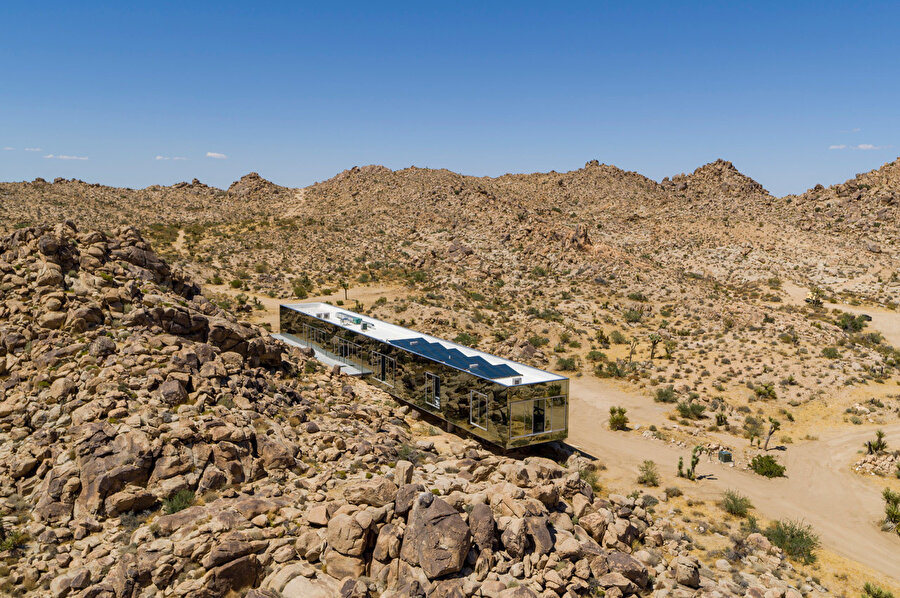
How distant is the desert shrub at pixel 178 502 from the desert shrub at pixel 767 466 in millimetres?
23752

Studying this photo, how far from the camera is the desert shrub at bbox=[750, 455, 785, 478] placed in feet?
77.6

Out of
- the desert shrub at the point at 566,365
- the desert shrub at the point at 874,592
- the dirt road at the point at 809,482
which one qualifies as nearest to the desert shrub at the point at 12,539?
the dirt road at the point at 809,482

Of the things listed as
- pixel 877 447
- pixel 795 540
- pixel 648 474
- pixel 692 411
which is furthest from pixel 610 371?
pixel 795 540

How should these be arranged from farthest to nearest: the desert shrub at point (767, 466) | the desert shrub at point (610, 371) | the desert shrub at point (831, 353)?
1. the desert shrub at point (831, 353)
2. the desert shrub at point (610, 371)
3. the desert shrub at point (767, 466)

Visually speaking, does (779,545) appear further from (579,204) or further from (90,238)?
(579,204)

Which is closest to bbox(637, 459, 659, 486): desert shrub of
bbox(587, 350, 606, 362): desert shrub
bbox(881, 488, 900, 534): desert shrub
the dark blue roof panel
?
the dark blue roof panel

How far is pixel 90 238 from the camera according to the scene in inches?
890

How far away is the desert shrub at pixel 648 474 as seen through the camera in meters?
22.4

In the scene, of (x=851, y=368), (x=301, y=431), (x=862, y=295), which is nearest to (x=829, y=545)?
(x=301, y=431)

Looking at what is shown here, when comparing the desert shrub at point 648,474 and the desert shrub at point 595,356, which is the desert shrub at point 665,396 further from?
the desert shrub at point 648,474

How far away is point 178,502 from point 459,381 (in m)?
13.0

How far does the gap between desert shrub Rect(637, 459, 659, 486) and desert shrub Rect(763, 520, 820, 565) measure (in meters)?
4.49

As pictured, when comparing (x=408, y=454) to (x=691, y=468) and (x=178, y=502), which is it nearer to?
(x=178, y=502)

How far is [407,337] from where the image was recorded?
30.0m
